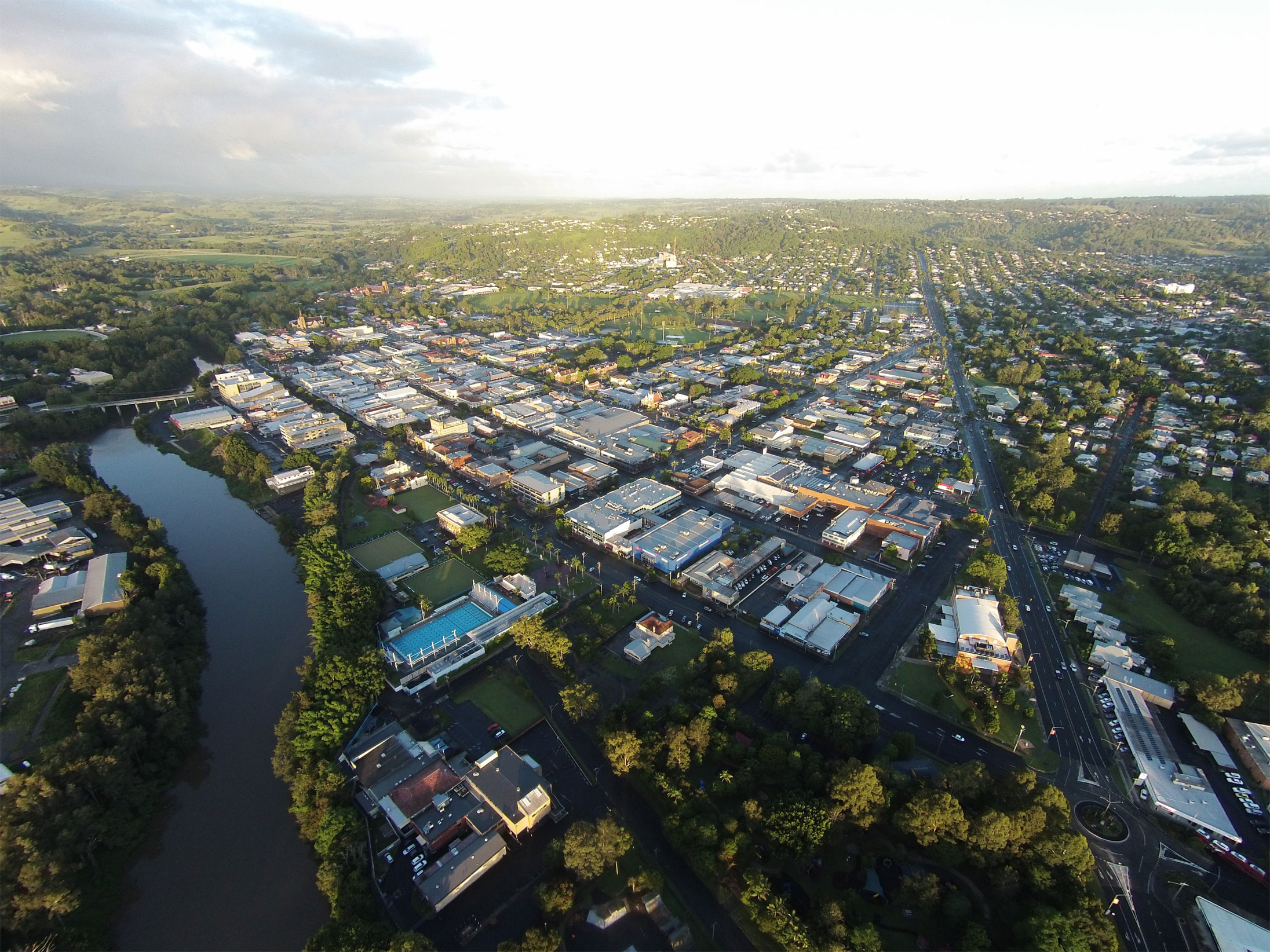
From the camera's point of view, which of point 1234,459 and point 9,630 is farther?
point 1234,459

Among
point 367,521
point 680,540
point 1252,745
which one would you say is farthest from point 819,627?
point 367,521

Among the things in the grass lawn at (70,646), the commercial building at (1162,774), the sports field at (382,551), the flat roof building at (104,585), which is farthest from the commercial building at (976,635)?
the flat roof building at (104,585)

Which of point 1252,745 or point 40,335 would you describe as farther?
point 40,335

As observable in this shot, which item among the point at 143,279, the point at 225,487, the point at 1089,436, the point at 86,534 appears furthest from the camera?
the point at 143,279

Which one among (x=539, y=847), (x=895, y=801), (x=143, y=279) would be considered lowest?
(x=539, y=847)

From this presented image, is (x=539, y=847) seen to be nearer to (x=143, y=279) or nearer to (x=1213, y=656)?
(x=1213, y=656)

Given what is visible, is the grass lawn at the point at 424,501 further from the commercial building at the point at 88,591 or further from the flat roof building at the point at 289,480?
the commercial building at the point at 88,591

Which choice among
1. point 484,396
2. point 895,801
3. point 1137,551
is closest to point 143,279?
point 484,396

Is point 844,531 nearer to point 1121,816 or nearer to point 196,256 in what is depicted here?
point 1121,816
